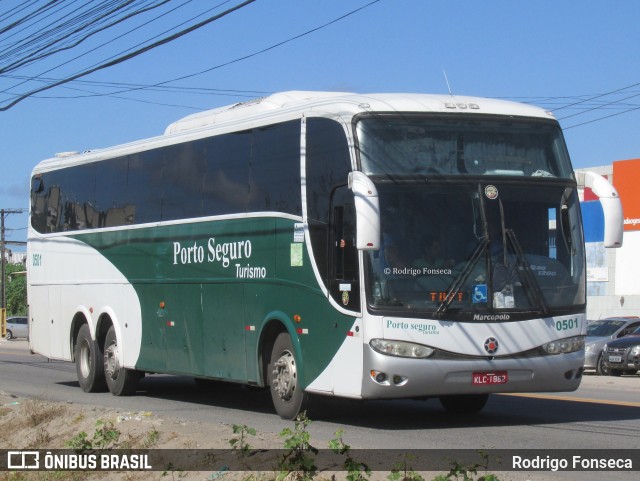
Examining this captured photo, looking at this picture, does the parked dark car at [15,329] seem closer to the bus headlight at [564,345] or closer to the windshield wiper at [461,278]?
the bus headlight at [564,345]

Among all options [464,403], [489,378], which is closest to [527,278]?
[489,378]

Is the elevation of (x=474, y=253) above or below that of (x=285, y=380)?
above

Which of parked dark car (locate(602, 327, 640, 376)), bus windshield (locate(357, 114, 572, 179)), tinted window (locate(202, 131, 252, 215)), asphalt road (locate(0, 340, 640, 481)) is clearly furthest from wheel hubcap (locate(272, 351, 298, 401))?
parked dark car (locate(602, 327, 640, 376))

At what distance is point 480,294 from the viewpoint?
12.8 meters

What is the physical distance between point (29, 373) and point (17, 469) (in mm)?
14639

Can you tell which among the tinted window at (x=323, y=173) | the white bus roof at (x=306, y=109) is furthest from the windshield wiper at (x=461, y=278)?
the white bus roof at (x=306, y=109)

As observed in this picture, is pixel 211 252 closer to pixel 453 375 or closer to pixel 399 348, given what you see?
pixel 399 348

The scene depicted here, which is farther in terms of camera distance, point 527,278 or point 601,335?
point 601,335

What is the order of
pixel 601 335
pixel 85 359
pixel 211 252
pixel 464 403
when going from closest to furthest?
pixel 464 403 < pixel 211 252 < pixel 85 359 < pixel 601 335

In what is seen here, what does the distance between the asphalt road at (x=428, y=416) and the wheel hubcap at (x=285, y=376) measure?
38 cm

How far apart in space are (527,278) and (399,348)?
5.64 ft

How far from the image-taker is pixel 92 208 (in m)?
19.9

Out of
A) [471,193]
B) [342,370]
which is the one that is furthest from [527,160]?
[342,370]

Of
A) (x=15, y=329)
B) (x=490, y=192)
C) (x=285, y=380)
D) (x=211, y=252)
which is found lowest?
(x=15, y=329)
